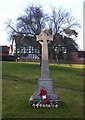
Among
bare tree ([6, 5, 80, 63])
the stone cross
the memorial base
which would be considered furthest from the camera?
bare tree ([6, 5, 80, 63])

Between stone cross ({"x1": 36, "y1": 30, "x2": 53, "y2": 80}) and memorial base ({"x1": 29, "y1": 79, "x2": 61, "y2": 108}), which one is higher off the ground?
stone cross ({"x1": 36, "y1": 30, "x2": 53, "y2": 80})

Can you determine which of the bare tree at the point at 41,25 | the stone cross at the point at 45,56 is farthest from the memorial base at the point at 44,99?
the bare tree at the point at 41,25

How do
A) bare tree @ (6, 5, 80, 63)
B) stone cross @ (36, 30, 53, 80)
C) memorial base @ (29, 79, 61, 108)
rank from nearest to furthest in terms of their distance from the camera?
memorial base @ (29, 79, 61, 108), stone cross @ (36, 30, 53, 80), bare tree @ (6, 5, 80, 63)

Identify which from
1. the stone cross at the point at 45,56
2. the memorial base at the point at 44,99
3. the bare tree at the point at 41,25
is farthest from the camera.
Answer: the bare tree at the point at 41,25

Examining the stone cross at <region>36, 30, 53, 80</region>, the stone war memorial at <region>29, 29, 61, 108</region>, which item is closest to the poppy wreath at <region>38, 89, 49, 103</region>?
the stone war memorial at <region>29, 29, 61, 108</region>

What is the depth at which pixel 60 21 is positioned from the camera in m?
44.9

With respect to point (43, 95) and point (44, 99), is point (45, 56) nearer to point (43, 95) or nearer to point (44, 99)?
point (43, 95)

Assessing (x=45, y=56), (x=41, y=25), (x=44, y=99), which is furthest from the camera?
(x=41, y=25)

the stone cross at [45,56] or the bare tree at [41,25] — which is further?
the bare tree at [41,25]

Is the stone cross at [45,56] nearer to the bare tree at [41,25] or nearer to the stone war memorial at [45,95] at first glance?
the stone war memorial at [45,95]

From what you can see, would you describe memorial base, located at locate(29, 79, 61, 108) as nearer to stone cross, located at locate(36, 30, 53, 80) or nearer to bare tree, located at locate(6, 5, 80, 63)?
stone cross, located at locate(36, 30, 53, 80)

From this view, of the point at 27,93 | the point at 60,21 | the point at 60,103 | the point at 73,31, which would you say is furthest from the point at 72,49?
the point at 60,103

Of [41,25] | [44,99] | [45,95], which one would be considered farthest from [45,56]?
[41,25]

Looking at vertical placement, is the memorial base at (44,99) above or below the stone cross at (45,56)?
below
